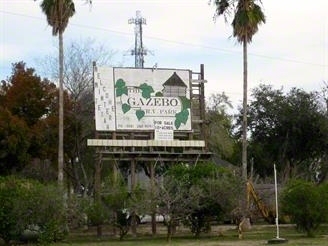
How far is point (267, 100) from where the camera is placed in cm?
5641

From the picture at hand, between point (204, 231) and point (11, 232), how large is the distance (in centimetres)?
995

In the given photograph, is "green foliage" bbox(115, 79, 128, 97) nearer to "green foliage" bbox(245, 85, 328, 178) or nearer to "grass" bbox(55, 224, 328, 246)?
"grass" bbox(55, 224, 328, 246)

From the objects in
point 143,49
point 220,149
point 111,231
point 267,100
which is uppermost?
point 143,49

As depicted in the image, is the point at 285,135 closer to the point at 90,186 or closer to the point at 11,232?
the point at 90,186

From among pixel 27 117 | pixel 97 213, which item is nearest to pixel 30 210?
pixel 97 213

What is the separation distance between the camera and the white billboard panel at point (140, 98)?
37781 millimetres

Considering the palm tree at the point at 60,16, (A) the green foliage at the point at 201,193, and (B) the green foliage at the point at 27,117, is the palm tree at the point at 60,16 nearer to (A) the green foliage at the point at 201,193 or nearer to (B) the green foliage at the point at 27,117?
(B) the green foliage at the point at 27,117

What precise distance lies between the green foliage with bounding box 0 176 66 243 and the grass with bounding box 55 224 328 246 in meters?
1.51

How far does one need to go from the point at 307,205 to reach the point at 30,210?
1201 centimetres

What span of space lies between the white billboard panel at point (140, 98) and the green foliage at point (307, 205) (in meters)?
8.76

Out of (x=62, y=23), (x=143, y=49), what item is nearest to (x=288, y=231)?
(x=62, y=23)

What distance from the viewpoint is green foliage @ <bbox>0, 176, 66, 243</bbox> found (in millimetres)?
29328

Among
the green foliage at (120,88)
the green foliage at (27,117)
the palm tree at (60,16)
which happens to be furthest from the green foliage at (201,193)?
the green foliage at (27,117)

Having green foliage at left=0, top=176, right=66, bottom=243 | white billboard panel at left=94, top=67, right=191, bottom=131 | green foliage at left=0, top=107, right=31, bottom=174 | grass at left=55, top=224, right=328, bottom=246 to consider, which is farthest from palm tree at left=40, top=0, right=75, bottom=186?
green foliage at left=0, top=176, right=66, bottom=243
